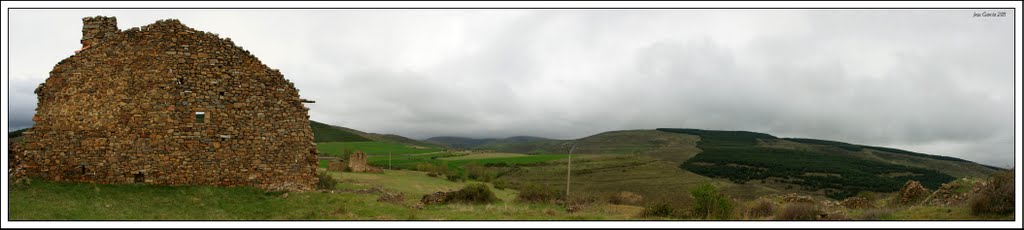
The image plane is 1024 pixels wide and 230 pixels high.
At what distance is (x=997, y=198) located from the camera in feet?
33.7

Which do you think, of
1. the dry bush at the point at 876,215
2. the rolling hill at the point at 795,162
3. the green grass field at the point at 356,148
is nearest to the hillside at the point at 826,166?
the rolling hill at the point at 795,162

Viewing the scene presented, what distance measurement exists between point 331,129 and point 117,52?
53354 mm

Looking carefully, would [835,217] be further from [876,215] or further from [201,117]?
[201,117]

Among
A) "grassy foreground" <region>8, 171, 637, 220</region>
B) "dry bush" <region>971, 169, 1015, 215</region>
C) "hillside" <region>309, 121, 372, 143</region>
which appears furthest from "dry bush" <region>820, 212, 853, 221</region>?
"hillside" <region>309, 121, 372, 143</region>

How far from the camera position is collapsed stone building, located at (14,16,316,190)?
41.1 feet

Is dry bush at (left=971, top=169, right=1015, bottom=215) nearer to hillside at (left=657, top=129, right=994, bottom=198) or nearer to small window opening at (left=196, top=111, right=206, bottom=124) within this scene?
small window opening at (left=196, top=111, right=206, bottom=124)

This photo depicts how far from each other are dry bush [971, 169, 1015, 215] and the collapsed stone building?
15.4m

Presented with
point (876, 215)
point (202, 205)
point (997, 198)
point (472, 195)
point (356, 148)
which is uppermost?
point (997, 198)

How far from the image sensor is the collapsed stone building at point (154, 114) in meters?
12.5

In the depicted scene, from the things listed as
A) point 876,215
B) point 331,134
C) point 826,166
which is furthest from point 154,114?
point 826,166

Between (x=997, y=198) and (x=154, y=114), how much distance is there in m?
17.9

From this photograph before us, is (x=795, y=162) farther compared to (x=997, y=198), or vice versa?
(x=795, y=162)

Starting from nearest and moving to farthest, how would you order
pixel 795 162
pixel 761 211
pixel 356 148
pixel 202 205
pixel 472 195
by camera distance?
1. pixel 202 205
2. pixel 761 211
3. pixel 472 195
4. pixel 356 148
5. pixel 795 162

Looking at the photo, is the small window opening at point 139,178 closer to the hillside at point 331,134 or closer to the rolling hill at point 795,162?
the rolling hill at point 795,162
